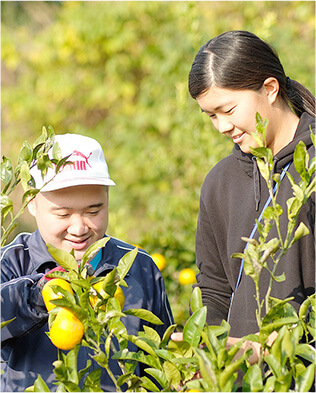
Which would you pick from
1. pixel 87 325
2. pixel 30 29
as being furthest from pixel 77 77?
pixel 87 325

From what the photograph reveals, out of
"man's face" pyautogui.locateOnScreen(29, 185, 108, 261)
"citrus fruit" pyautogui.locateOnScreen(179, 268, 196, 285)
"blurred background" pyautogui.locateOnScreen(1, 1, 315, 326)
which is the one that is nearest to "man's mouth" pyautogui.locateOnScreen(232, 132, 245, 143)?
"man's face" pyautogui.locateOnScreen(29, 185, 108, 261)

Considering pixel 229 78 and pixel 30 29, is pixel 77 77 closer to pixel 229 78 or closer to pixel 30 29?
pixel 30 29

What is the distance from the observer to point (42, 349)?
1593mm

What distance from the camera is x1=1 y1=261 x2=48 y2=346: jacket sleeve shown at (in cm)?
135

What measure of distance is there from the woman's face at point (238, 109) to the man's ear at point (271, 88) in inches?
0.6

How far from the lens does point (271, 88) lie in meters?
1.67

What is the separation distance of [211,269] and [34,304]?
0.62 metres

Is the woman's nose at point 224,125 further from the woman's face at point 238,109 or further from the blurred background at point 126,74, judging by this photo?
the blurred background at point 126,74

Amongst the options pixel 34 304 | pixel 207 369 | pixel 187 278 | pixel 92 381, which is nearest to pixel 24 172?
pixel 34 304

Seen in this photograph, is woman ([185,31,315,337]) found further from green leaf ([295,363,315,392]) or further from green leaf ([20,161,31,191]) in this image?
green leaf ([20,161,31,191])

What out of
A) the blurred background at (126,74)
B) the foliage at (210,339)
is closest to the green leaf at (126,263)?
the foliage at (210,339)

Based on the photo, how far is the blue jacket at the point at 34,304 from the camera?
4.55ft

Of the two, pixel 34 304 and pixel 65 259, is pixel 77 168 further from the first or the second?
pixel 65 259

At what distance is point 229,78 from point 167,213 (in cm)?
206
